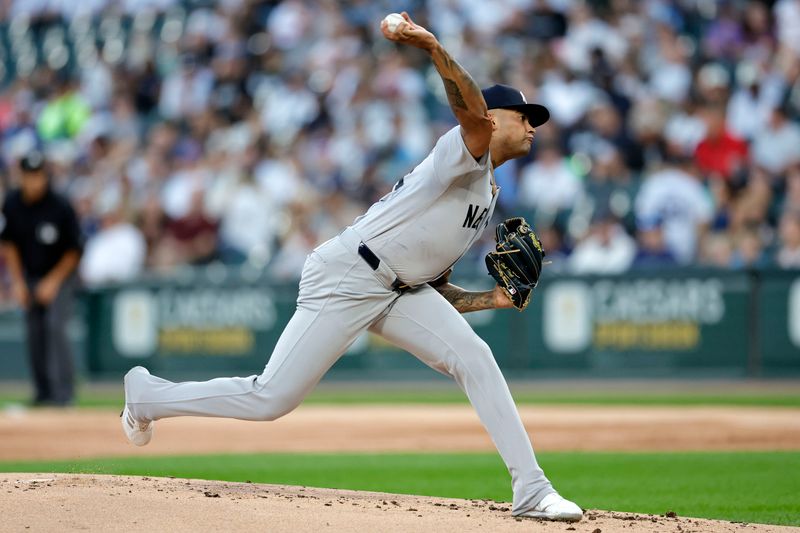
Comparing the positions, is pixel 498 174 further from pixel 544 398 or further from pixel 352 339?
pixel 352 339

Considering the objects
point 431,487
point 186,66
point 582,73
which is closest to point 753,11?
point 582,73

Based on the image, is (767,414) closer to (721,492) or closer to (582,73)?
(721,492)

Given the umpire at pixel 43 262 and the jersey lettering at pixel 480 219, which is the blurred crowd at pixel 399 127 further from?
the jersey lettering at pixel 480 219

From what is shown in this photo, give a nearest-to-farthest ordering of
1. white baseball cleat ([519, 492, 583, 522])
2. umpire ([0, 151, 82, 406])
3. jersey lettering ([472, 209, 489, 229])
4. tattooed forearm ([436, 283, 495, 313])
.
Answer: white baseball cleat ([519, 492, 583, 522]), jersey lettering ([472, 209, 489, 229]), tattooed forearm ([436, 283, 495, 313]), umpire ([0, 151, 82, 406])

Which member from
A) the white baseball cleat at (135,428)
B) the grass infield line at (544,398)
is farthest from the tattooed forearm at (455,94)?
the grass infield line at (544,398)

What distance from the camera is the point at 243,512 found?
5230 millimetres

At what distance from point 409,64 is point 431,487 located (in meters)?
10.8

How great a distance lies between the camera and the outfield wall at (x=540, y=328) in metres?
14.0

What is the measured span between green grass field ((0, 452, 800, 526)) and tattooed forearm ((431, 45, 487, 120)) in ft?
7.84

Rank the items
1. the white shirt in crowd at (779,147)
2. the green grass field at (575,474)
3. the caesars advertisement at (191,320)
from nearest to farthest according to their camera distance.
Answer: the green grass field at (575,474) < the white shirt in crowd at (779,147) < the caesars advertisement at (191,320)

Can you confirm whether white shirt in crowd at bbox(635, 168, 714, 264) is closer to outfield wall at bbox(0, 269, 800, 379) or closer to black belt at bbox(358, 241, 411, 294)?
outfield wall at bbox(0, 269, 800, 379)

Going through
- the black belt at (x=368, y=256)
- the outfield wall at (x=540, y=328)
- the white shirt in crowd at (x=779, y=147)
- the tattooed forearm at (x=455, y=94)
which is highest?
the white shirt in crowd at (x=779, y=147)

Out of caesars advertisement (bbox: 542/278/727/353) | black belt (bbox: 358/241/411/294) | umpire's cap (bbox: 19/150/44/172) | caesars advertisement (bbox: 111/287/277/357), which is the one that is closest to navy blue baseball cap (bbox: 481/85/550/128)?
black belt (bbox: 358/241/411/294)

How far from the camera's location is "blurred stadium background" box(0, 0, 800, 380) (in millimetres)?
14211
